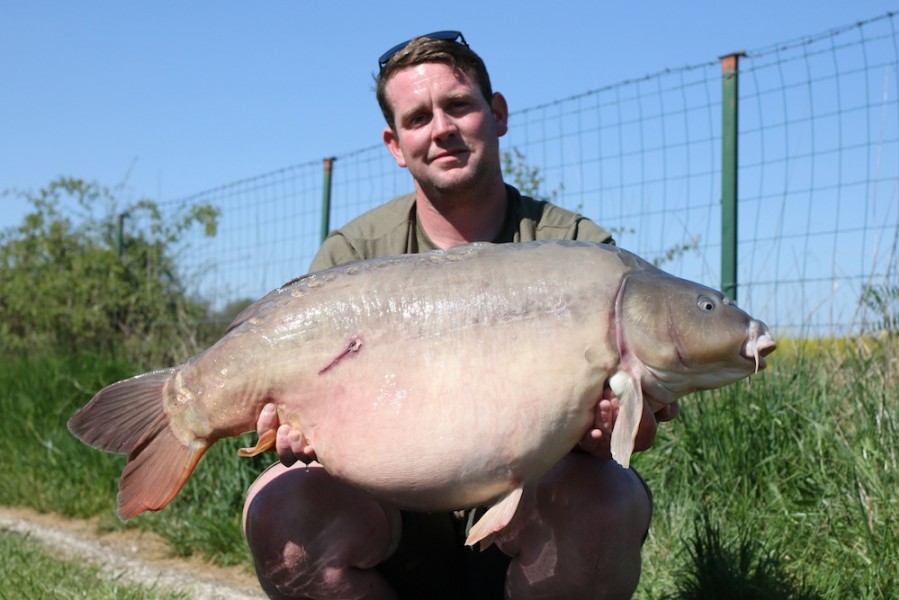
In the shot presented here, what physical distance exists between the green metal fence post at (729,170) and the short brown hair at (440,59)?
6.14 ft

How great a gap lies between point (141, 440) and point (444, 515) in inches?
33.9

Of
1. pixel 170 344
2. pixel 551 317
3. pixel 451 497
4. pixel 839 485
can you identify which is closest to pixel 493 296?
pixel 551 317

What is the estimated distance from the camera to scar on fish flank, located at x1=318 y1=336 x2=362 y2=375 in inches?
90.7

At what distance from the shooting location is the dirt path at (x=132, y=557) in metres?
3.95

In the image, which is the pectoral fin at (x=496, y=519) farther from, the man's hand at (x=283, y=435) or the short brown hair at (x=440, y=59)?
the short brown hair at (x=440, y=59)

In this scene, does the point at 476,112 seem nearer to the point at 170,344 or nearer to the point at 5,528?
the point at 5,528

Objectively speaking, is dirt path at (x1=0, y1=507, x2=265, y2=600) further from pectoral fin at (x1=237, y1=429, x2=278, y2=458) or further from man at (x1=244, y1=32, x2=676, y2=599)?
pectoral fin at (x1=237, y1=429, x2=278, y2=458)

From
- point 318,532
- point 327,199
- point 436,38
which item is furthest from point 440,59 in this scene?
point 327,199

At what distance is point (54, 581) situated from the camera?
12.0ft

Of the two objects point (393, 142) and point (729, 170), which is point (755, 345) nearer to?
point (393, 142)

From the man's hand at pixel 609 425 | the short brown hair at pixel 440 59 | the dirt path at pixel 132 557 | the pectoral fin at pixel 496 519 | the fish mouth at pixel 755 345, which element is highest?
the short brown hair at pixel 440 59

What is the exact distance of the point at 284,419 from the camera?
93.0 inches

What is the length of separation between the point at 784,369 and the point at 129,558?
9.28 ft

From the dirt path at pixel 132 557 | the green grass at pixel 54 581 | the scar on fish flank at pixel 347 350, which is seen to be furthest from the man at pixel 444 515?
the dirt path at pixel 132 557
